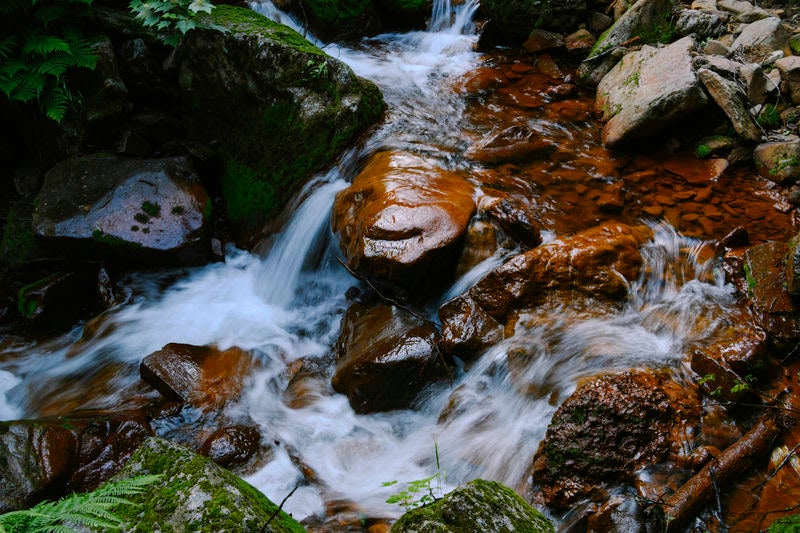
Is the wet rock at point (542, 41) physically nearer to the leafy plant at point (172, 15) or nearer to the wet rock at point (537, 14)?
the wet rock at point (537, 14)

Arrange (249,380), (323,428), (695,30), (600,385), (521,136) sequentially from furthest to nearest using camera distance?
(695,30) → (521,136) → (249,380) → (323,428) → (600,385)

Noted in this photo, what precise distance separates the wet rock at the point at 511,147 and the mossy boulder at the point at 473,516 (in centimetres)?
477

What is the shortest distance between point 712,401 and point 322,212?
4096 millimetres

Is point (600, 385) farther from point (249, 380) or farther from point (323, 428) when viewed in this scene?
point (249, 380)

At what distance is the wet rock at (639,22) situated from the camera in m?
7.48

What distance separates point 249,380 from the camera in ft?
15.1

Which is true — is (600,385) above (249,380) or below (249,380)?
above

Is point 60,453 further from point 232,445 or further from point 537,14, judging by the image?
point 537,14

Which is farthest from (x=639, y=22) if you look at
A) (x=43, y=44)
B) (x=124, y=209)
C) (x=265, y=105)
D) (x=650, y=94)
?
(x=43, y=44)

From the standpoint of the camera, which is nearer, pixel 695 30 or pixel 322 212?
pixel 322 212

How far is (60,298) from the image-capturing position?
5266 millimetres

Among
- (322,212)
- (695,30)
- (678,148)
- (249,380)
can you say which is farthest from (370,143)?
(695,30)

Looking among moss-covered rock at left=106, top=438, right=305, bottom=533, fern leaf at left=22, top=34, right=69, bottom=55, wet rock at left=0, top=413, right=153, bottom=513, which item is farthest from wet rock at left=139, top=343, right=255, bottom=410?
fern leaf at left=22, top=34, right=69, bottom=55

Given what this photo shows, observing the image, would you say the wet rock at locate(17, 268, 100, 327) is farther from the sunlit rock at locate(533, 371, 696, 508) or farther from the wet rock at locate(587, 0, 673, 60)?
the wet rock at locate(587, 0, 673, 60)
